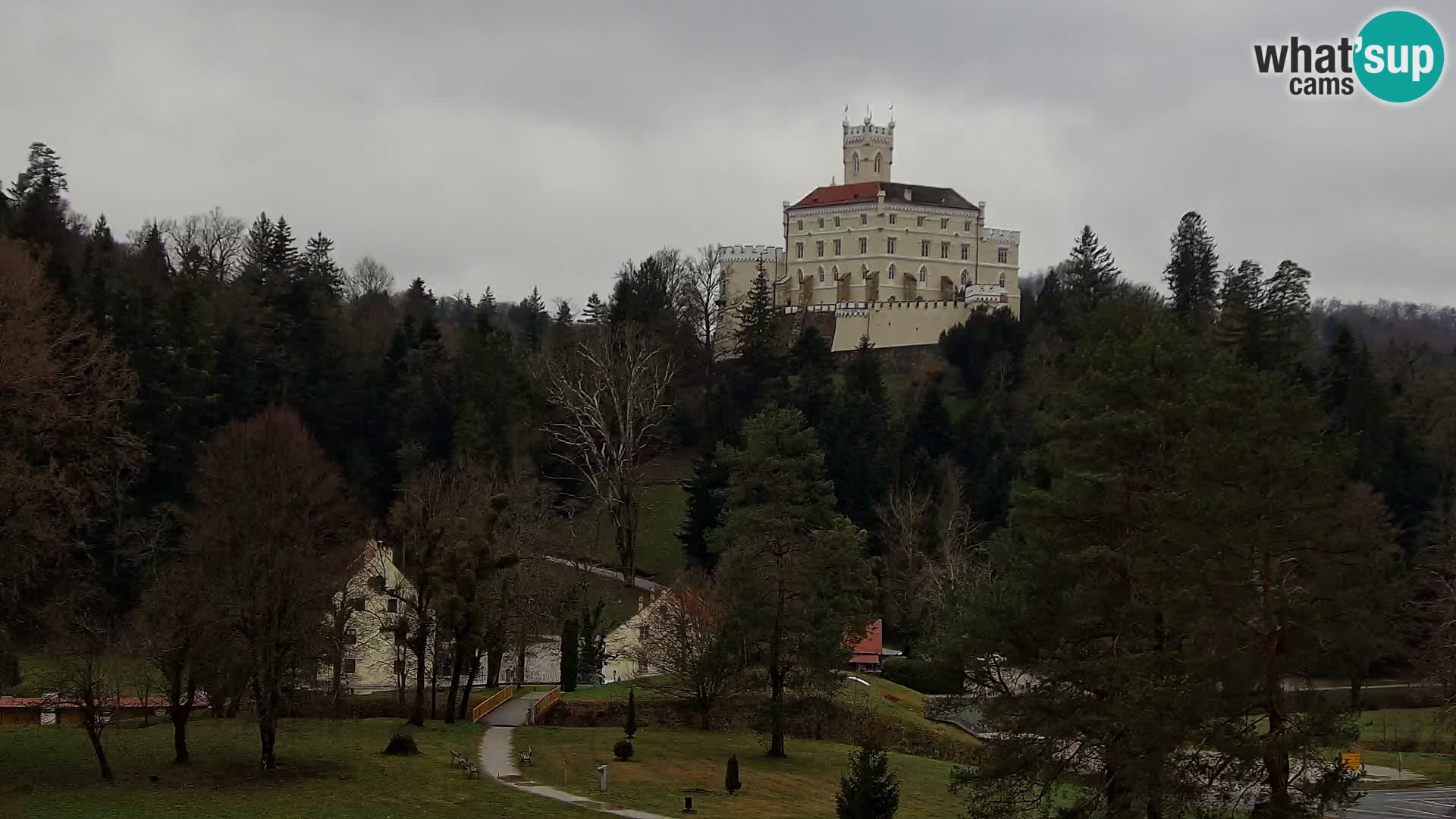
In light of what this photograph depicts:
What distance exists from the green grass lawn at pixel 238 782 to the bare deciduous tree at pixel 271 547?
127 cm

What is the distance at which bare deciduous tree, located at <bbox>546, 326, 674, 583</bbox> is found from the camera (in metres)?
69.7

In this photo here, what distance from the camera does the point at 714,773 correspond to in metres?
37.3

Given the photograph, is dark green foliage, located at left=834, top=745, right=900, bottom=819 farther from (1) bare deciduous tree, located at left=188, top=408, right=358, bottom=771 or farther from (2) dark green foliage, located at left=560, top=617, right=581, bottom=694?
(2) dark green foliage, located at left=560, top=617, right=581, bottom=694

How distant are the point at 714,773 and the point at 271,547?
39.6 ft

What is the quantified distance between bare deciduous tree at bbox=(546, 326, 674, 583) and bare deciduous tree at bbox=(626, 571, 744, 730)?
713 inches

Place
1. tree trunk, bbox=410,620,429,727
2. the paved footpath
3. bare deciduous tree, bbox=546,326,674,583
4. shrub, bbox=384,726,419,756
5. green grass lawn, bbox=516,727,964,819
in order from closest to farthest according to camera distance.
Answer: the paved footpath, green grass lawn, bbox=516,727,964,819, shrub, bbox=384,726,419,756, tree trunk, bbox=410,620,429,727, bare deciduous tree, bbox=546,326,674,583

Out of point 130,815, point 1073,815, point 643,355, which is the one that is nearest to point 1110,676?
point 1073,815

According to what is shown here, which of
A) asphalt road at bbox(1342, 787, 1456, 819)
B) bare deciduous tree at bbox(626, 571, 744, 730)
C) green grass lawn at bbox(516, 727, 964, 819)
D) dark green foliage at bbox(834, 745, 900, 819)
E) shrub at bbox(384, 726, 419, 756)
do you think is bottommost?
asphalt road at bbox(1342, 787, 1456, 819)

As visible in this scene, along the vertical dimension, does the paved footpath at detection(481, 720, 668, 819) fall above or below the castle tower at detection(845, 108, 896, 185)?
below

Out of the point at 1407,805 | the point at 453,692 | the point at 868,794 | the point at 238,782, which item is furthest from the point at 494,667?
the point at 1407,805

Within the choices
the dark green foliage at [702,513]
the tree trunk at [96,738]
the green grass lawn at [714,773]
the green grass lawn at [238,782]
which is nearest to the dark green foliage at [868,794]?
the green grass lawn at [714,773]

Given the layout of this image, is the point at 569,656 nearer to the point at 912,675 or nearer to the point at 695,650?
the point at 695,650

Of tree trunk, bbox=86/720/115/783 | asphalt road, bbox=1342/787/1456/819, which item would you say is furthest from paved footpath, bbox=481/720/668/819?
asphalt road, bbox=1342/787/1456/819

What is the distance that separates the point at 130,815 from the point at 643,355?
168ft
